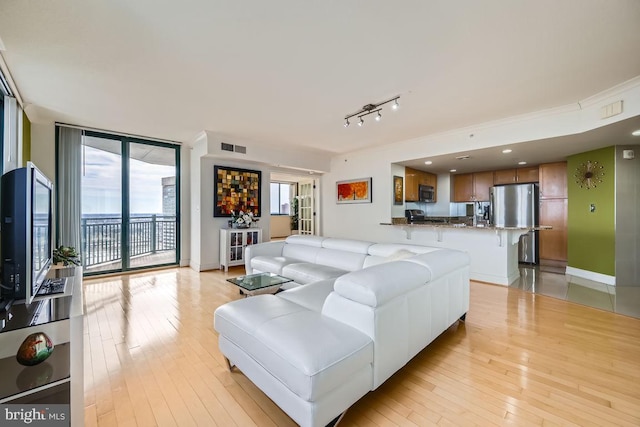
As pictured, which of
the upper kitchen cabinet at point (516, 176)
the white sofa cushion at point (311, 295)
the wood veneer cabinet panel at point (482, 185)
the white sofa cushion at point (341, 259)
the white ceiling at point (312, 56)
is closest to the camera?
the white ceiling at point (312, 56)

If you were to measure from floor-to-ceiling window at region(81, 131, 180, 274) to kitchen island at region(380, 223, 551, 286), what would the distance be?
4946 millimetres

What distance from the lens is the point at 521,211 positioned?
5.58 metres

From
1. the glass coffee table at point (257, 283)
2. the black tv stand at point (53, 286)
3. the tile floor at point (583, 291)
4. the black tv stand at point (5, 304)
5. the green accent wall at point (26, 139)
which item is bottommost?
the tile floor at point (583, 291)

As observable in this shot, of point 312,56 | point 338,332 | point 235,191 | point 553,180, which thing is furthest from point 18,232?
point 553,180

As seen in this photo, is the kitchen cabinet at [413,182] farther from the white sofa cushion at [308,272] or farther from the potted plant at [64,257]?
the potted plant at [64,257]

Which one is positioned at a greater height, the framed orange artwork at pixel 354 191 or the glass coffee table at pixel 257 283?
the framed orange artwork at pixel 354 191

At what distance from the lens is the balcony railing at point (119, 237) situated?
4.58m

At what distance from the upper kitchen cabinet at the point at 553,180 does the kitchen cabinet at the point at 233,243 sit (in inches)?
233

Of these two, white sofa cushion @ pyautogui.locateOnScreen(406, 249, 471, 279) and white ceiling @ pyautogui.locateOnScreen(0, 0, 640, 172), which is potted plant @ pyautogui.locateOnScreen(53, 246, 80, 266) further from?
white sofa cushion @ pyautogui.locateOnScreen(406, 249, 471, 279)

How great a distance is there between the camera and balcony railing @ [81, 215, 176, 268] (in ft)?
15.0

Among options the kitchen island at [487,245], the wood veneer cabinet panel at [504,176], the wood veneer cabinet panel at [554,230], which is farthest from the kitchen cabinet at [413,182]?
the wood veneer cabinet panel at [554,230]

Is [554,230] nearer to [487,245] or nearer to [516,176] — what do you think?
[516,176]

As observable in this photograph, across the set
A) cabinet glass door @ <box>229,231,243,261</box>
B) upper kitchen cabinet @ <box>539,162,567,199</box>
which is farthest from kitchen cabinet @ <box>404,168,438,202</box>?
cabinet glass door @ <box>229,231,243,261</box>

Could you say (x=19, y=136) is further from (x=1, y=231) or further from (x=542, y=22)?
(x=542, y=22)
